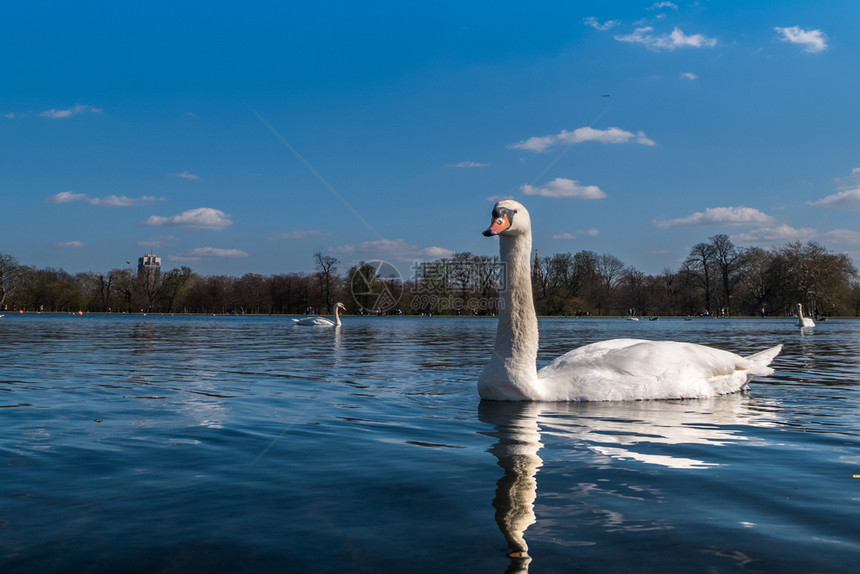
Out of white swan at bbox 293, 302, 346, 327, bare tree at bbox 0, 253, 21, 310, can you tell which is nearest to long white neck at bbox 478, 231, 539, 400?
white swan at bbox 293, 302, 346, 327

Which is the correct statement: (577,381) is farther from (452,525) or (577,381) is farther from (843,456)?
(452,525)

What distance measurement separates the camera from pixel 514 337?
7.94m

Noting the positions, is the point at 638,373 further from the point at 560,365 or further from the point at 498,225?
the point at 498,225

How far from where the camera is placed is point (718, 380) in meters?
8.64

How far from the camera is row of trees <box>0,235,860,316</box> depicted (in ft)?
290

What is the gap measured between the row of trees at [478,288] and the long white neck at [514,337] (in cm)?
8608

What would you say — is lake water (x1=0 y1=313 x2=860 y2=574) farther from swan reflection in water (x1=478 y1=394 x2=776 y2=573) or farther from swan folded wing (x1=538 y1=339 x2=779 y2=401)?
swan folded wing (x1=538 y1=339 x2=779 y2=401)

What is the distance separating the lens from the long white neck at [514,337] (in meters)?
7.81

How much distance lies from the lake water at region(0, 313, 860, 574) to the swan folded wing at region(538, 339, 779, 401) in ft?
0.70

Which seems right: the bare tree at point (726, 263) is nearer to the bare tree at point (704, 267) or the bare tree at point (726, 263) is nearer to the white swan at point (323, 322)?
the bare tree at point (704, 267)

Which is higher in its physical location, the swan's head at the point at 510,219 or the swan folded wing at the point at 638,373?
the swan's head at the point at 510,219

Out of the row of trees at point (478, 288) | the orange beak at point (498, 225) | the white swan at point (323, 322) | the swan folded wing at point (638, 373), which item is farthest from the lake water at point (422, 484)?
the row of trees at point (478, 288)

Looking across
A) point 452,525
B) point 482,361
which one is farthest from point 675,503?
point 482,361

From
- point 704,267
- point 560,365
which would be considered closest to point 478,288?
point 704,267
